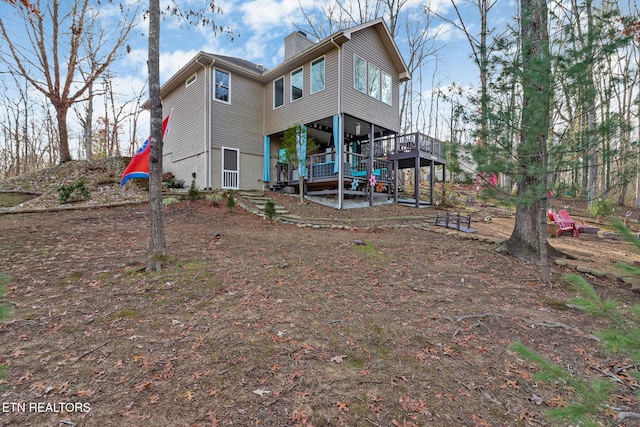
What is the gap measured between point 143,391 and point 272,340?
105 cm

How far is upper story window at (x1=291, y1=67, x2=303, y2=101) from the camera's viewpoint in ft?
40.1

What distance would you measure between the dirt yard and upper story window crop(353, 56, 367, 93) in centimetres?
833

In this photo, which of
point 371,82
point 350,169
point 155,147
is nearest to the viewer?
point 155,147

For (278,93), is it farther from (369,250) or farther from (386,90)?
(369,250)

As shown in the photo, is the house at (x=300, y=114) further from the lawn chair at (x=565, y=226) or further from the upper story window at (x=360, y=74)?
the lawn chair at (x=565, y=226)

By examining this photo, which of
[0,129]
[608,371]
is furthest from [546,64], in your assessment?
[0,129]

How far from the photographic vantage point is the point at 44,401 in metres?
1.97

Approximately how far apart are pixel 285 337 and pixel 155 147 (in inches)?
138

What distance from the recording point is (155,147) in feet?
14.3

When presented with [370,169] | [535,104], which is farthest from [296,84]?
[535,104]

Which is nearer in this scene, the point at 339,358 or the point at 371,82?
the point at 339,358

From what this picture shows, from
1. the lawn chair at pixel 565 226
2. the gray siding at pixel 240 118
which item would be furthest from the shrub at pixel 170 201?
the lawn chair at pixel 565 226

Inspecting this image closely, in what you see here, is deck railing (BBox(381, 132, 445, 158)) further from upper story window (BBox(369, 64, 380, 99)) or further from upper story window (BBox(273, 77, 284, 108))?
upper story window (BBox(273, 77, 284, 108))

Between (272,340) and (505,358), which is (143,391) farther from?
(505,358)
